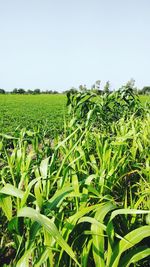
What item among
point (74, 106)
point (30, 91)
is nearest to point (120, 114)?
point (74, 106)

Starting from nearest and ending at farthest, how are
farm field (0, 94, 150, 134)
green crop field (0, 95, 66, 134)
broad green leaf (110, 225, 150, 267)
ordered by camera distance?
1. broad green leaf (110, 225, 150, 267)
2. farm field (0, 94, 150, 134)
3. green crop field (0, 95, 66, 134)

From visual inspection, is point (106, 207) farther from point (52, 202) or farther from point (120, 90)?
point (120, 90)

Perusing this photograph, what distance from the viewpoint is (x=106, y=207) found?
1.05m

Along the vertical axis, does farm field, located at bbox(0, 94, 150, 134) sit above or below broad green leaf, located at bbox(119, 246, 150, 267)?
below

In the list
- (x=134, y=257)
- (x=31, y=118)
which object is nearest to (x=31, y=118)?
(x=31, y=118)

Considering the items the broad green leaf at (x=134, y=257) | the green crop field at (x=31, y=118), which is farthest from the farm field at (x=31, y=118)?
the broad green leaf at (x=134, y=257)

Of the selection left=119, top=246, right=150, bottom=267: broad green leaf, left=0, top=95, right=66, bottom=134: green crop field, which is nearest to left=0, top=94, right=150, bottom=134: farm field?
left=0, top=95, right=66, bottom=134: green crop field

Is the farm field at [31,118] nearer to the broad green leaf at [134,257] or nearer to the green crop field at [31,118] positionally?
the green crop field at [31,118]

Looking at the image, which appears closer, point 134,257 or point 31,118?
point 134,257

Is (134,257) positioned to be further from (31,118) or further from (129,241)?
(31,118)

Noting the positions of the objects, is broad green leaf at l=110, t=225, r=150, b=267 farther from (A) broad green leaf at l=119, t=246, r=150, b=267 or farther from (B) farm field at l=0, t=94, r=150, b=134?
(B) farm field at l=0, t=94, r=150, b=134

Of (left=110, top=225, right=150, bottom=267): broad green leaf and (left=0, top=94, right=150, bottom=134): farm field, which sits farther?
(left=0, top=94, right=150, bottom=134): farm field

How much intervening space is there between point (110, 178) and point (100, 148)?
0.39m

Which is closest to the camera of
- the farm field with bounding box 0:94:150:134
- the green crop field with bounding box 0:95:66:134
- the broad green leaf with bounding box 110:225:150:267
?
the broad green leaf with bounding box 110:225:150:267
